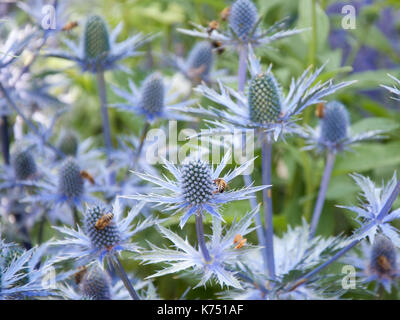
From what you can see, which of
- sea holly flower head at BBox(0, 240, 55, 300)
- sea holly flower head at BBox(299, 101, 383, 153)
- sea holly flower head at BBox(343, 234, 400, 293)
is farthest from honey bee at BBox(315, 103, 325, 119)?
sea holly flower head at BBox(0, 240, 55, 300)

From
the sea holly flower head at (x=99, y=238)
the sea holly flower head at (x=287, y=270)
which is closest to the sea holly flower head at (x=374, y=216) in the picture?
the sea holly flower head at (x=287, y=270)

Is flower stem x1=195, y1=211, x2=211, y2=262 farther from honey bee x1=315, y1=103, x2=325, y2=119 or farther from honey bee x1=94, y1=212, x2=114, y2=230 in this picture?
honey bee x1=315, y1=103, x2=325, y2=119

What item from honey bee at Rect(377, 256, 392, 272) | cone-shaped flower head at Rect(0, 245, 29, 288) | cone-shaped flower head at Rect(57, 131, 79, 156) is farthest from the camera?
cone-shaped flower head at Rect(57, 131, 79, 156)

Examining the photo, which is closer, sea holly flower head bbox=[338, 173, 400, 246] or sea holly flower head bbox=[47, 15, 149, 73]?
sea holly flower head bbox=[338, 173, 400, 246]

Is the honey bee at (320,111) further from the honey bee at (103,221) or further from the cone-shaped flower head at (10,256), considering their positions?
the cone-shaped flower head at (10,256)

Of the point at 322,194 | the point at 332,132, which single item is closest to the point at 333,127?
the point at 332,132

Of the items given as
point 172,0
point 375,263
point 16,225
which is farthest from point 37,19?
point 375,263

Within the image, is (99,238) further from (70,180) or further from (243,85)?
(243,85)
